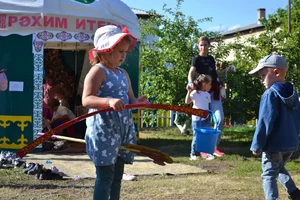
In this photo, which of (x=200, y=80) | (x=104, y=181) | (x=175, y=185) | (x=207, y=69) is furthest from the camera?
(x=207, y=69)

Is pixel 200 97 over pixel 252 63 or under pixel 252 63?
under

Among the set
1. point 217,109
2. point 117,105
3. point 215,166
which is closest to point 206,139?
point 215,166

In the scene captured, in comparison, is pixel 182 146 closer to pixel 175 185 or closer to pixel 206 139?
pixel 206 139

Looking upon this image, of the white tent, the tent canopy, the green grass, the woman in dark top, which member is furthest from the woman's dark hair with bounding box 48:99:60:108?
the green grass

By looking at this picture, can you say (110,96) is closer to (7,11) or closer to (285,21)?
(7,11)

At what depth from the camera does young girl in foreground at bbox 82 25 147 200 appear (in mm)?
3826

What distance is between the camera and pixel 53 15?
8953 mm

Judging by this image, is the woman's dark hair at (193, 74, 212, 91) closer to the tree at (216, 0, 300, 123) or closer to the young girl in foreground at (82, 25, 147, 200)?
the tree at (216, 0, 300, 123)

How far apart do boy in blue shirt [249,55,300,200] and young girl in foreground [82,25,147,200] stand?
1.22 metres

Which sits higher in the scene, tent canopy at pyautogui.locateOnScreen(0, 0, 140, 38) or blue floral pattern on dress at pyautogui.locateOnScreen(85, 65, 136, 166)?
tent canopy at pyautogui.locateOnScreen(0, 0, 140, 38)

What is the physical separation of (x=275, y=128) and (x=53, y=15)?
5.46 meters

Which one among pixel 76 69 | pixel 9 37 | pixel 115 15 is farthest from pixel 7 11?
pixel 76 69

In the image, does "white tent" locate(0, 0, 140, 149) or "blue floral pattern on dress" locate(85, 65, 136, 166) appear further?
"white tent" locate(0, 0, 140, 149)

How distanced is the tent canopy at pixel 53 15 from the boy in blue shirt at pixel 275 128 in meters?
5.10
